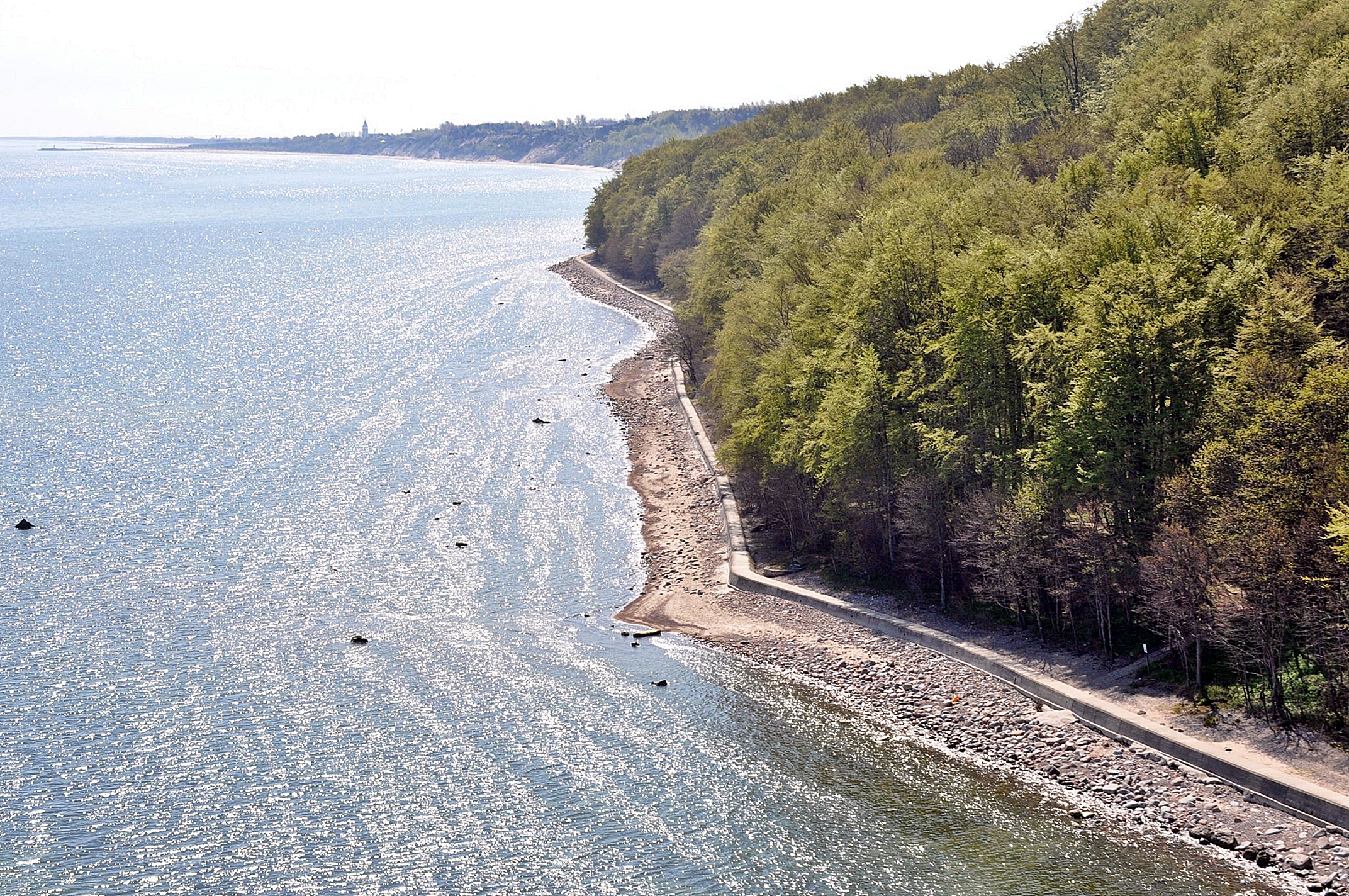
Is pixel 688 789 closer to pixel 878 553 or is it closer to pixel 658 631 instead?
pixel 658 631

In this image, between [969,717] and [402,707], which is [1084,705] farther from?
[402,707]

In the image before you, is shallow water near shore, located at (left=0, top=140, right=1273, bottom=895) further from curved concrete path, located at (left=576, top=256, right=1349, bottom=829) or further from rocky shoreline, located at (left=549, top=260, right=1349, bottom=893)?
curved concrete path, located at (left=576, top=256, right=1349, bottom=829)

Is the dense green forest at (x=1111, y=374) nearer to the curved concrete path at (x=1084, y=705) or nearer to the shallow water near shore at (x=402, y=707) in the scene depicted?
the curved concrete path at (x=1084, y=705)

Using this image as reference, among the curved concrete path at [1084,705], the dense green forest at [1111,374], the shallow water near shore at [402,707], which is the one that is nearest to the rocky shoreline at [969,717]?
the curved concrete path at [1084,705]

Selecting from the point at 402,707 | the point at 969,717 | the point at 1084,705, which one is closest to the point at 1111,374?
the point at 1084,705

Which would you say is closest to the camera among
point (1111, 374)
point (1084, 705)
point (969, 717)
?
point (1084, 705)

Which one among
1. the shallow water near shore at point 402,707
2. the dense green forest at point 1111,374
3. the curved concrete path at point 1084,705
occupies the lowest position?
the shallow water near shore at point 402,707
